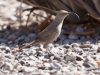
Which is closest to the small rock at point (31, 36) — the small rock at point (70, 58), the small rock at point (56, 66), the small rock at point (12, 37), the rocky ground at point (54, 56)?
the rocky ground at point (54, 56)

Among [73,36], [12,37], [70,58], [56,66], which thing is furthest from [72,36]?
[56,66]

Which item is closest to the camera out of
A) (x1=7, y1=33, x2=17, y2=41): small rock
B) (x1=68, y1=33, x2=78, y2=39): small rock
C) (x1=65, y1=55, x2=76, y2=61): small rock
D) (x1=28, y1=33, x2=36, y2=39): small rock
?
(x1=65, y1=55, x2=76, y2=61): small rock

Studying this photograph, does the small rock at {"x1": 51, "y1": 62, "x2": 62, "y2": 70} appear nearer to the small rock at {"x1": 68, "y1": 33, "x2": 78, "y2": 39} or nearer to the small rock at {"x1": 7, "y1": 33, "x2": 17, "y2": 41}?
the small rock at {"x1": 68, "y1": 33, "x2": 78, "y2": 39}

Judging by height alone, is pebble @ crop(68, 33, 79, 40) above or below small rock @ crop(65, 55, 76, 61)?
above

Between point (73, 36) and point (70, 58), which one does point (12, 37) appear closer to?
point (73, 36)

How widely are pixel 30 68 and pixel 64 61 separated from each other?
55 cm

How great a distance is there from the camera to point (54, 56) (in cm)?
562

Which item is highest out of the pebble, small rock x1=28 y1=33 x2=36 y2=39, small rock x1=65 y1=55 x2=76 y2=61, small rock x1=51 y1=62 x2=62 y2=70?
small rock x1=28 y1=33 x2=36 y2=39

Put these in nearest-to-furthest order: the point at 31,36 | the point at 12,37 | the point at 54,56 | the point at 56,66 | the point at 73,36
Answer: the point at 56,66 → the point at 54,56 → the point at 73,36 → the point at 31,36 → the point at 12,37

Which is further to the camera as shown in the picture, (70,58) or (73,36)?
(73,36)

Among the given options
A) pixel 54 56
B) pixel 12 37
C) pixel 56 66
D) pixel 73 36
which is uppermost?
pixel 12 37

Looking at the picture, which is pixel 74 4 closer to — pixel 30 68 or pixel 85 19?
pixel 85 19

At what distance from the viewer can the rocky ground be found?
16.4ft

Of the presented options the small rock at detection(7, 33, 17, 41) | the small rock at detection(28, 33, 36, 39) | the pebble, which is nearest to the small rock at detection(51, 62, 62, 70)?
the pebble
